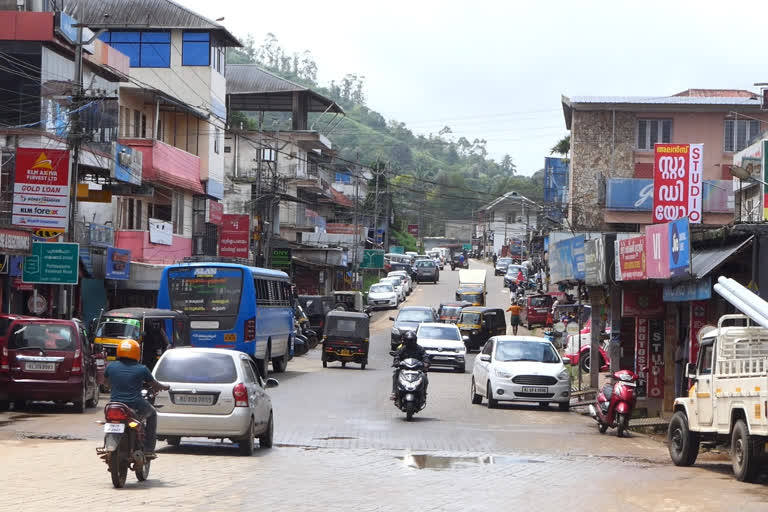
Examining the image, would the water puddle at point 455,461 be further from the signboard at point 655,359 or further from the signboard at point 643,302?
the signboard at point 655,359

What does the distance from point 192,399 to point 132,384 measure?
128 inches

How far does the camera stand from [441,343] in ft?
135

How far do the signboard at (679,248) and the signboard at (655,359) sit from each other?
7193 millimetres

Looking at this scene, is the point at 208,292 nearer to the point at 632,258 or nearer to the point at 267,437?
the point at 632,258

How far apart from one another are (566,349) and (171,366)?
3035 centimetres

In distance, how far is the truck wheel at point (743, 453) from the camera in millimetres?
13914

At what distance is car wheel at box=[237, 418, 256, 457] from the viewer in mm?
15602

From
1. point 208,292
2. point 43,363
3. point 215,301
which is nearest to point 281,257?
point 208,292

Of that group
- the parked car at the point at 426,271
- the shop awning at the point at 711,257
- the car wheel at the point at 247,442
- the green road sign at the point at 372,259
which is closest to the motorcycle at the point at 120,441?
the car wheel at the point at 247,442

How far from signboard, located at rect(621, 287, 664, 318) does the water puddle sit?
10.6 m

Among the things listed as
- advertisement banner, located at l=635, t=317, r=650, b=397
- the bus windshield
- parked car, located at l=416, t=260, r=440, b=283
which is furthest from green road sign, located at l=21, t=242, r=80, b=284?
parked car, located at l=416, t=260, r=440, b=283

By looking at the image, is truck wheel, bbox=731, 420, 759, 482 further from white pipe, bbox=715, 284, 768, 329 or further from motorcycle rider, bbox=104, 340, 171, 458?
motorcycle rider, bbox=104, 340, 171, 458

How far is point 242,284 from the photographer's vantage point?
33.3 m

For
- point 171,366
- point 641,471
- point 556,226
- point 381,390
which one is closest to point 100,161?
point 381,390
